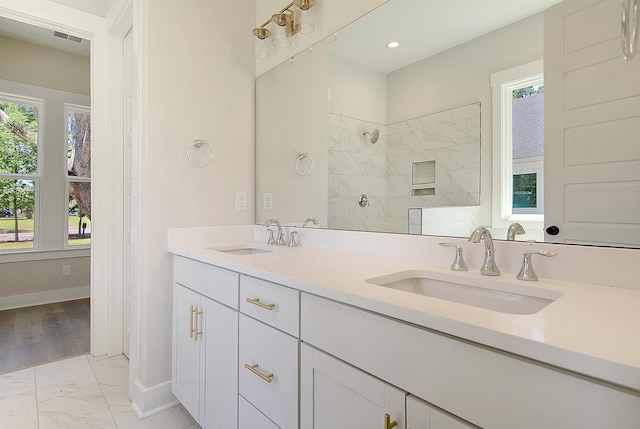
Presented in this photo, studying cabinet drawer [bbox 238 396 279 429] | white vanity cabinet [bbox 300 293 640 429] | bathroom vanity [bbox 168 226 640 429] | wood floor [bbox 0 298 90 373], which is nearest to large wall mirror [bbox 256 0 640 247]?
bathroom vanity [bbox 168 226 640 429]

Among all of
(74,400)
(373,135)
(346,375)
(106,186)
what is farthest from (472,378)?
(106,186)

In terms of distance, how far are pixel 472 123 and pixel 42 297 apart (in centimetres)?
454

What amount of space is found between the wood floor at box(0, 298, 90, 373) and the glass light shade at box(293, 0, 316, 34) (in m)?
2.70

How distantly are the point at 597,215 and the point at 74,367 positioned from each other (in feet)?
9.67

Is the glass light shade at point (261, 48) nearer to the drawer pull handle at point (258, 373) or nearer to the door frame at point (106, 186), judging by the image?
the door frame at point (106, 186)

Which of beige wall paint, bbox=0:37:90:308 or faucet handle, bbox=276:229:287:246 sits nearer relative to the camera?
faucet handle, bbox=276:229:287:246

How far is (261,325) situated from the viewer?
118 centimetres

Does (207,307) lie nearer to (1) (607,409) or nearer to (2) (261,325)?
(2) (261,325)

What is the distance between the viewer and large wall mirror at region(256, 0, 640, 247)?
3.13 ft

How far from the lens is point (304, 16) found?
188 centimetres

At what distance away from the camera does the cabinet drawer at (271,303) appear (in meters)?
1.04

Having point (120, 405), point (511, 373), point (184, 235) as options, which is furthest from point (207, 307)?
point (511, 373)

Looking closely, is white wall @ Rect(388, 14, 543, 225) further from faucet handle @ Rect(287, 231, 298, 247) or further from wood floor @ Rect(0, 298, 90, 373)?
wood floor @ Rect(0, 298, 90, 373)

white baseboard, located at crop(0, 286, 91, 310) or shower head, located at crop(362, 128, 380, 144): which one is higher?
shower head, located at crop(362, 128, 380, 144)
